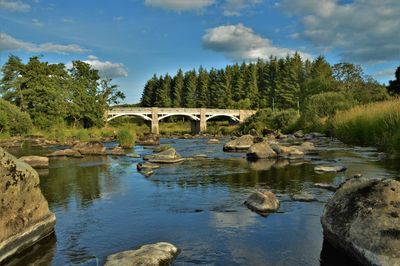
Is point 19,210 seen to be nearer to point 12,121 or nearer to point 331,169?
point 331,169

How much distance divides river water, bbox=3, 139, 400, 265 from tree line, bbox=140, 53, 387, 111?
79.0 meters

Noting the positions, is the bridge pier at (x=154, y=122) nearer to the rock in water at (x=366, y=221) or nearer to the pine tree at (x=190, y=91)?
the pine tree at (x=190, y=91)

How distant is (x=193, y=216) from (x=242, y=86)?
316ft

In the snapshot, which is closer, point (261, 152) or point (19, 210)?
point (19, 210)

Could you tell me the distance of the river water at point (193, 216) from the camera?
6.06m

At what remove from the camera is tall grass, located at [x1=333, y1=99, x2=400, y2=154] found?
16.7 m

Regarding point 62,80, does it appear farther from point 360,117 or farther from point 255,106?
point 255,106

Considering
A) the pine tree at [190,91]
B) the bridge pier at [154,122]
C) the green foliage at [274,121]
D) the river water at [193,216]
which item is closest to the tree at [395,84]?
the green foliage at [274,121]

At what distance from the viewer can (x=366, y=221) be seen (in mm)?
5348

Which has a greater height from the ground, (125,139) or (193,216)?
(125,139)

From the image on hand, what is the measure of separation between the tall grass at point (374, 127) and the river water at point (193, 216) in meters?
2.33

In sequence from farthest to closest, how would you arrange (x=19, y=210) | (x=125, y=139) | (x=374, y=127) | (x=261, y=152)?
(x=125, y=139) < (x=374, y=127) < (x=261, y=152) < (x=19, y=210)

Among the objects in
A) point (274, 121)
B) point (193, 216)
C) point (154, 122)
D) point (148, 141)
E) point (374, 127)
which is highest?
point (154, 122)

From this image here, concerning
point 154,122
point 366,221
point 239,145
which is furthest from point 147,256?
point 154,122
